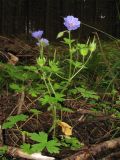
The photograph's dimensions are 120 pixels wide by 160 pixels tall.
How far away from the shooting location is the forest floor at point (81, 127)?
1765 millimetres

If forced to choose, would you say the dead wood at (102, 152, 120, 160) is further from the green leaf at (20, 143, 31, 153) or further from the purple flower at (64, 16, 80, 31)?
the purple flower at (64, 16, 80, 31)

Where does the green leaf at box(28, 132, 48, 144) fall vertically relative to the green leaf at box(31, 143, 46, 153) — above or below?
above

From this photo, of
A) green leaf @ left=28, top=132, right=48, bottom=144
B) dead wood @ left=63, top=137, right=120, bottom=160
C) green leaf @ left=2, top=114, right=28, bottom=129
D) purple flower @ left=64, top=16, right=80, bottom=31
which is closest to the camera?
dead wood @ left=63, top=137, right=120, bottom=160

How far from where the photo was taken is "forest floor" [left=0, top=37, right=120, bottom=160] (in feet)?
5.79

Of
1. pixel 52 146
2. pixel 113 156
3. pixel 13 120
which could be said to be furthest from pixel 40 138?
pixel 113 156

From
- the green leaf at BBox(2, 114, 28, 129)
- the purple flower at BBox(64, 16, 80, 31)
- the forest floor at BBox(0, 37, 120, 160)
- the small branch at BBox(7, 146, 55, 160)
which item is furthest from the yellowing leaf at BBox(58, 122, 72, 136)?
the purple flower at BBox(64, 16, 80, 31)

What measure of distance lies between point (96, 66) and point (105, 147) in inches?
54.6

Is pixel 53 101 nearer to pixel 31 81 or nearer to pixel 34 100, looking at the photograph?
pixel 34 100

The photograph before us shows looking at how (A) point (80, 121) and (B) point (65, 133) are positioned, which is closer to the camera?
(B) point (65, 133)

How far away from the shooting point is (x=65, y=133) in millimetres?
2000

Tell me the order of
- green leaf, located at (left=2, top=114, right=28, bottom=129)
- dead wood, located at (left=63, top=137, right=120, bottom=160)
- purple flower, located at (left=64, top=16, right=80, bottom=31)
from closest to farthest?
dead wood, located at (left=63, top=137, right=120, bottom=160)
green leaf, located at (left=2, top=114, right=28, bottom=129)
purple flower, located at (left=64, top=16, right=80, bottom=31)

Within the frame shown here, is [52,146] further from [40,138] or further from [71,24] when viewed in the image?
[71,24]

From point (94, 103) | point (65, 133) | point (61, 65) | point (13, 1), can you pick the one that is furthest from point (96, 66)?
point (13, 1)

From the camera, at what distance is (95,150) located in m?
1.75
